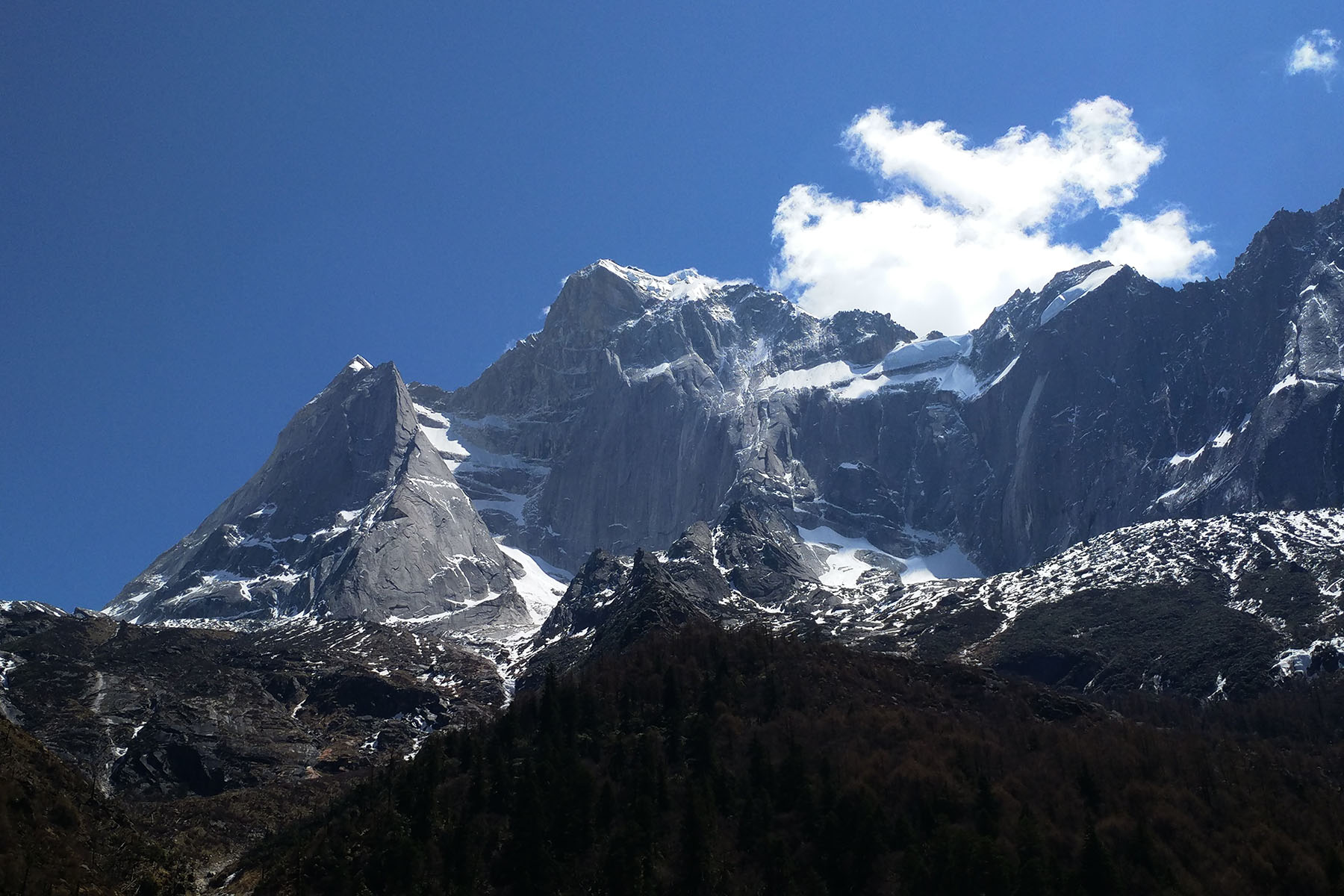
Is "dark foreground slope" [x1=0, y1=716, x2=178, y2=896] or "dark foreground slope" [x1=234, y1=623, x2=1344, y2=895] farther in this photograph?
"dark foreground slope" [x1=234, y1=623, x2=1344, y2=895]

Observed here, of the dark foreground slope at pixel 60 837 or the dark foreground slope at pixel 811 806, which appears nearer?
the dark foreground slope at pixel 60 837

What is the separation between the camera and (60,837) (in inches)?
4688

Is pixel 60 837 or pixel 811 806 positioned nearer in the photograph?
pixel 60 837

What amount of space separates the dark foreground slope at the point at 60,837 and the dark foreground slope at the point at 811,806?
12611 millimetres

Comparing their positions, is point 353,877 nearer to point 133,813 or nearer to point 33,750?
point 33,750

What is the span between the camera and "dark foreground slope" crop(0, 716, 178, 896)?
108m

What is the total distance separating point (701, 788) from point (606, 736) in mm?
25944

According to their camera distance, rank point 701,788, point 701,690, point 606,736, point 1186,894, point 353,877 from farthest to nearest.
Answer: point 701,690, point 606,736, point 701,788, point 353,877, point 1186,894

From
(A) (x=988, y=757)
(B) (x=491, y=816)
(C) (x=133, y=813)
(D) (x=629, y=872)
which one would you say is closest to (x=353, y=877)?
(B) (x=491, y=816)

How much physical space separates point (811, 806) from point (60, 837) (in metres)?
74.0

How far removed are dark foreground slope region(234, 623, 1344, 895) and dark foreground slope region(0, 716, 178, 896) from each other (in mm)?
12611

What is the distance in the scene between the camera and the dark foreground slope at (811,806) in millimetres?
120188

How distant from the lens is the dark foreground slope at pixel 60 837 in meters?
108

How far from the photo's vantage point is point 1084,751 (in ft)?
496
